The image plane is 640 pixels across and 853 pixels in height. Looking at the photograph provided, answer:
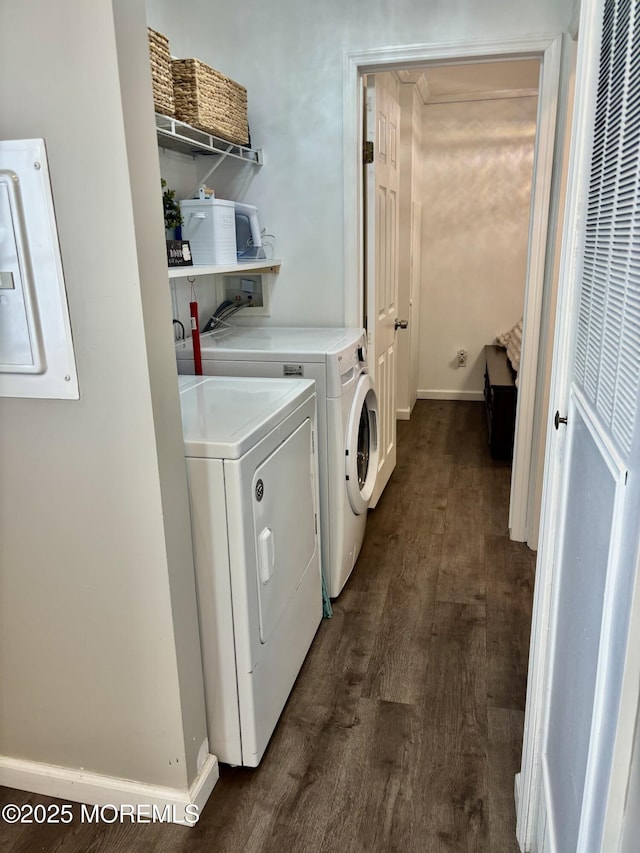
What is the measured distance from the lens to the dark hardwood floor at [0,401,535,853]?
1523mm

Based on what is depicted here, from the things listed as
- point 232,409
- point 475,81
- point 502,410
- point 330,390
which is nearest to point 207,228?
point 330,390

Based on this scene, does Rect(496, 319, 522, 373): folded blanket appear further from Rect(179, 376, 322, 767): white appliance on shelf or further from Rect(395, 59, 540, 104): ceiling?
Rect(179, 376, 322, 767): white appliance on shelf

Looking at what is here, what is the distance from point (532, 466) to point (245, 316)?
154 cm

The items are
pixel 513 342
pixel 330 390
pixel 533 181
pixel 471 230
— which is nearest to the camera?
pixel 330 390


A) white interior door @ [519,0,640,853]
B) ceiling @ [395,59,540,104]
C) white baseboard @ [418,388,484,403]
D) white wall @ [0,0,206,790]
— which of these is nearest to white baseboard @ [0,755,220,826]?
white wall @ [0,0,206,790]

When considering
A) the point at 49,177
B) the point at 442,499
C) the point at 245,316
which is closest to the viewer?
the point at 49,177

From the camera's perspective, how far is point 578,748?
39.9 inches

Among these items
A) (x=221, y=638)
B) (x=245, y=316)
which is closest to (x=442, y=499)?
(x=245, y=316)

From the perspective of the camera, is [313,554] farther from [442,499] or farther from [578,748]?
[442,499]

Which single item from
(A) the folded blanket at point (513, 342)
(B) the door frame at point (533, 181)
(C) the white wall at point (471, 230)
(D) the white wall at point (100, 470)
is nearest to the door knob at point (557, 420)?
(D) the white wall at point (100, 470)

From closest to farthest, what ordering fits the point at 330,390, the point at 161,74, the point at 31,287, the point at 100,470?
the point at 31,287 → the point at 100,470 → the point at 161,74 → the point at 330,390

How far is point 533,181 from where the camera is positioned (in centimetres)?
263

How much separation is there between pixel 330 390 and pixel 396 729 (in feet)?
3.67

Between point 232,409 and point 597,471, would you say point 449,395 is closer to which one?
point 232,409
